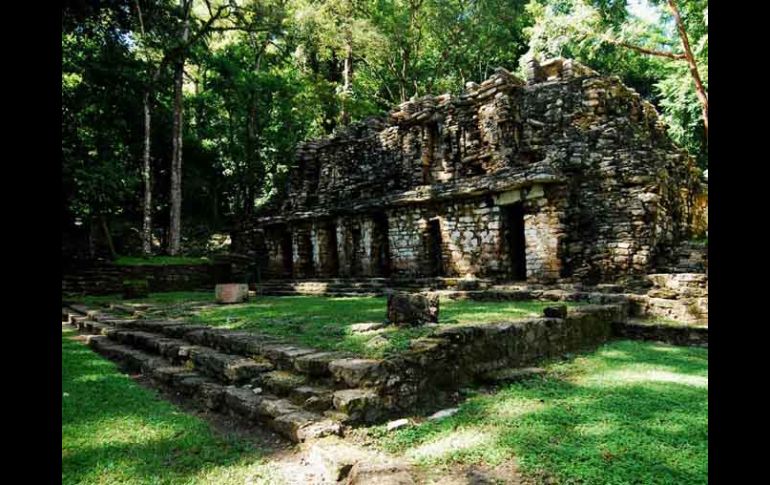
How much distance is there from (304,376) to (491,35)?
26235 mm

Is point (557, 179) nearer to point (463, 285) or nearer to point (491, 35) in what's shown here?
point (463, 285)

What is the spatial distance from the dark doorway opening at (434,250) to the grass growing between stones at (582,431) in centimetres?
913

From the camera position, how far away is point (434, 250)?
578 inches

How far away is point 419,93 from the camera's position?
28141 mm

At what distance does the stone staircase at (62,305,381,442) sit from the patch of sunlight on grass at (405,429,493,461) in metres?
0.70

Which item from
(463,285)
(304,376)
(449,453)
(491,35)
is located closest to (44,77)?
(449,453)

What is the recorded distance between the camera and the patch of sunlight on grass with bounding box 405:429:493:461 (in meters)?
3.33

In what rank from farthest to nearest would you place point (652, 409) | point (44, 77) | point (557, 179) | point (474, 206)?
point (474, 206)
point (557, 179)
point (652, 409)
point (44, 77)

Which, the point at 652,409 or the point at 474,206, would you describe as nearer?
the point at 652,409

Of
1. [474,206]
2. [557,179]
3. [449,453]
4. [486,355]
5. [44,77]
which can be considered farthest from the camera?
[474,206]

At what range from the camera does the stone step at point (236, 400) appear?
3805 mm

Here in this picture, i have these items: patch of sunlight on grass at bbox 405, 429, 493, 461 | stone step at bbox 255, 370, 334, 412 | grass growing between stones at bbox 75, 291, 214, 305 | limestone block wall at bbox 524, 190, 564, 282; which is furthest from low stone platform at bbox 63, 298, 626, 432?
grass growing between stones at bbox 75, 291, 214, 305

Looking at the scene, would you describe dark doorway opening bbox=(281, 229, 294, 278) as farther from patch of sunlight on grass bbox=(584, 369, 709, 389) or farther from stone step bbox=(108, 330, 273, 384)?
patch of sunlight on grass bbox=(584, 369, 709, 389)

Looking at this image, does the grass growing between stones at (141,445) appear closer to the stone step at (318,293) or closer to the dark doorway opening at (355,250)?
the stone step at (318,293)
